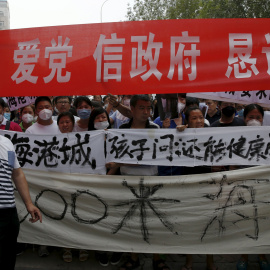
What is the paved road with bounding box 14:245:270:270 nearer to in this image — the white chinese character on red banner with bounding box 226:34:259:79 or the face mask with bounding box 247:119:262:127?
the face mask with bounding box 247:119:262:127

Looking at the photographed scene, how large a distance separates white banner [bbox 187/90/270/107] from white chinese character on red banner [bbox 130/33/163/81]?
0.96 m

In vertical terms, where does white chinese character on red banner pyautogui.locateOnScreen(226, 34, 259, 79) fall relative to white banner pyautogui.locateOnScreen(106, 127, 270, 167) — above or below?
above

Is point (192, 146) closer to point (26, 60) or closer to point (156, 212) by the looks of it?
point (156, 212)

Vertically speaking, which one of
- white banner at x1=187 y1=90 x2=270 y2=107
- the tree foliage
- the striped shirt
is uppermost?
the tree foliage

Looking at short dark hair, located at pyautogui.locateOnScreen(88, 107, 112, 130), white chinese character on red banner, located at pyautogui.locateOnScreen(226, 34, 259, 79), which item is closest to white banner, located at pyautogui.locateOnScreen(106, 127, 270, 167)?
short dark hair, located at pyautogui.locateOnScreen(88, 107, 112, 130)

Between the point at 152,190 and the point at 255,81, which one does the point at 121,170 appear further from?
the point at 255,81

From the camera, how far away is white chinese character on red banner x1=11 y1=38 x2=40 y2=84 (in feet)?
12.3

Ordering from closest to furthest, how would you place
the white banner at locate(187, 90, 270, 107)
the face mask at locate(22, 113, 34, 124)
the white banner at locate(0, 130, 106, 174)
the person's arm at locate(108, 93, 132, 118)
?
the person's arm at locate(108, 93, 132, 118) → the white banner at locate(0, 130, 106, 174) → the white banner at locate(187, 90, 270, 107) → the face mask at locate(22, 113, 34, 124)

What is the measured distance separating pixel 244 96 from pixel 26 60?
242 centimetres

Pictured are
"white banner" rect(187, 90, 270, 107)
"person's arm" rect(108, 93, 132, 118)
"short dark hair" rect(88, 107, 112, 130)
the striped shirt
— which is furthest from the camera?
"white banner" rect(187, 90, 270, 107)

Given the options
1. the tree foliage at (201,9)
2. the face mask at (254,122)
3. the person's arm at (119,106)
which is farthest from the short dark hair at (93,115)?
the tree foliage at (201,9)

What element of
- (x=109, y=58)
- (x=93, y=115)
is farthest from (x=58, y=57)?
(x=93, y=115)

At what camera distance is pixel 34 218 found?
304 centimetres

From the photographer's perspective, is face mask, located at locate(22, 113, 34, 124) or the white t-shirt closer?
the white t-shirt
